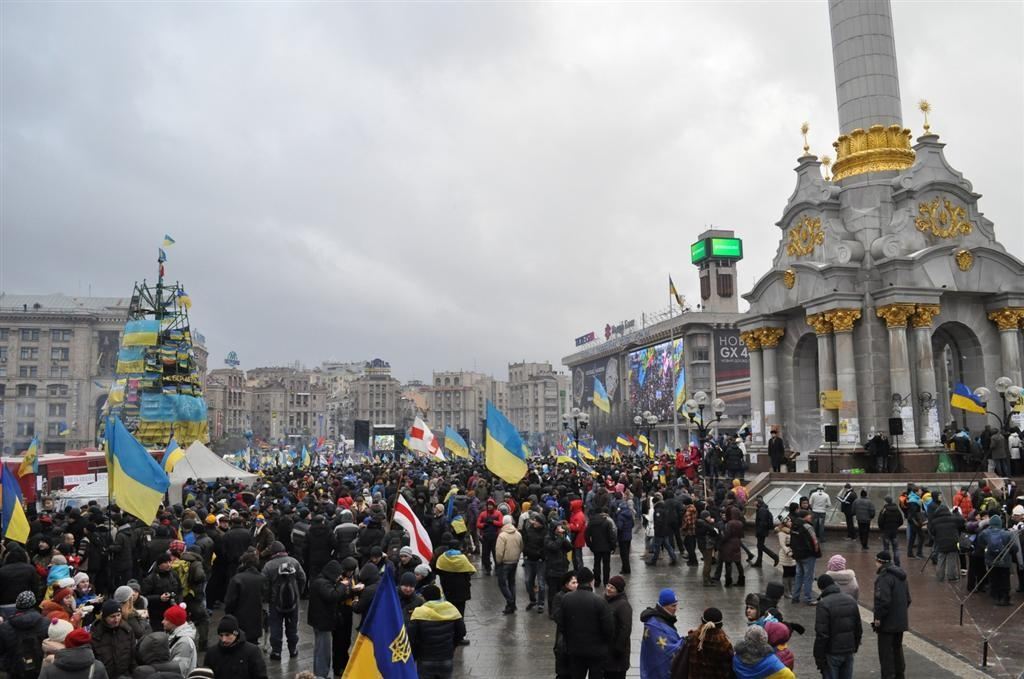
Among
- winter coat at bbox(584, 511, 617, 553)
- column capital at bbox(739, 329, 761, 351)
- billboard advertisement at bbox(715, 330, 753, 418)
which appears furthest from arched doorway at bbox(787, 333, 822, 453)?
billboard advertisement at bbox(715, 330, 753, 418)

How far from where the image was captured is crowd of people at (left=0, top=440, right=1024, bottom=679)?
25.5 ft

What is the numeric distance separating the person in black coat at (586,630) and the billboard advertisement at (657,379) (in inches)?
3111

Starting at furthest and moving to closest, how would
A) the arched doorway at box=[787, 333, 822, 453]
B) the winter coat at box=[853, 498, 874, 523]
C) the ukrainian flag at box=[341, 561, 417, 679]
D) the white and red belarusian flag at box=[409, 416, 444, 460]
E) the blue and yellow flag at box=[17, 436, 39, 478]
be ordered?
the white and red belarusian flag at box=[409, 416, 444, 460] < the arched doorway at box=[787, 333, 822, 453] < the blue and yellow flag at box=[17, 436, 39, 478] < the winter coat at box=[853, 498, 874, 523] < the ukrainian flag at box=[341, 561, 417, 679]

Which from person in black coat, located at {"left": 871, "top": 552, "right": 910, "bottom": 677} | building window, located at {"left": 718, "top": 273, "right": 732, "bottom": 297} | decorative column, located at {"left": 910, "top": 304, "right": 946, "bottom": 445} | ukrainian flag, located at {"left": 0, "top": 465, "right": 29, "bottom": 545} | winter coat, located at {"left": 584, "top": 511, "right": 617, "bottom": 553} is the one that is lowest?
person in black coat, located at {"left": 871, "top": 552, "right": 910, "bottom": 677}

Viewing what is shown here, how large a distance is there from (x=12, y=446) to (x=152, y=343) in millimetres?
68184

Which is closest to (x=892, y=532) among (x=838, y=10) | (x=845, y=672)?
(x=845, y=672)

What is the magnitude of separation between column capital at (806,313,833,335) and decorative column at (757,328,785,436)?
8.65ft

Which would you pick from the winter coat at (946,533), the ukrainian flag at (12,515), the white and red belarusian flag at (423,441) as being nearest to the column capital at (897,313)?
the winter coat at (946,533)

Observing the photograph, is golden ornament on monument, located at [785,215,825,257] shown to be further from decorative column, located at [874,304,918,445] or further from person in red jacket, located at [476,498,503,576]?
person in red jacket, located at [476,498,503,576]

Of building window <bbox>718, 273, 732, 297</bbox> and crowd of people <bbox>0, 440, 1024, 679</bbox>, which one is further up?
building window <bbox>718, 273, 732, 297</bbox>

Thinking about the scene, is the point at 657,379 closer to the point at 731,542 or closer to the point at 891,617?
the point at 731,542

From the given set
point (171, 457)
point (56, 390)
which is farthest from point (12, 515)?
point (56, 390)

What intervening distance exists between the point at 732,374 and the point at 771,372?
203 ft

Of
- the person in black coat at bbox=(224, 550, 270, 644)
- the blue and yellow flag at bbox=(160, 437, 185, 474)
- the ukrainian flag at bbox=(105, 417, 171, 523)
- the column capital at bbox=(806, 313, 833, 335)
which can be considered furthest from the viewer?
the column capital at bbox=(806, 313, 833, 335)
